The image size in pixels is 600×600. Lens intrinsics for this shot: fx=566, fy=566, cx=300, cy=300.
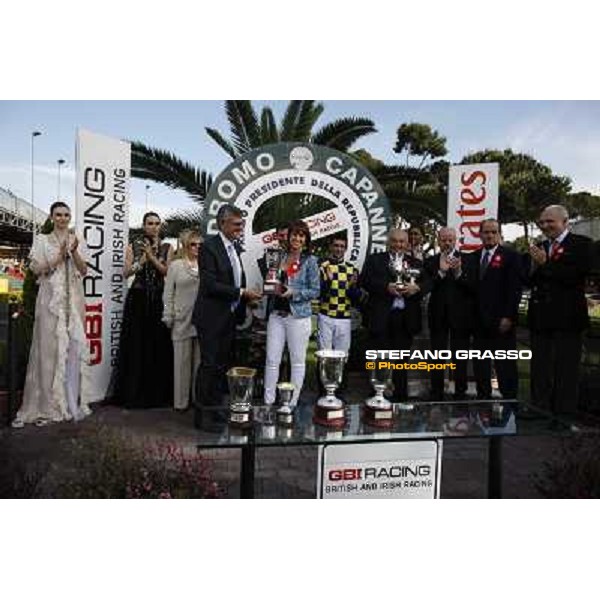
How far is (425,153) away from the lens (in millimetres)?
3098

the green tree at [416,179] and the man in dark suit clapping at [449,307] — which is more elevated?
the green tree at [416,179]

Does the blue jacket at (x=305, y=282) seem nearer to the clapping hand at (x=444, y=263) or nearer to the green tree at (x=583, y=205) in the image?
the clapping hand at (x=444, y=263)

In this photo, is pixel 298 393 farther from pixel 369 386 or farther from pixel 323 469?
pixel 323 469

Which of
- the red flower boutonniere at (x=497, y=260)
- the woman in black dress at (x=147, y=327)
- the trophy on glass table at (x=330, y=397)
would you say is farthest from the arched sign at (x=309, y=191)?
the trophy on glass table at (x=330, y=397)

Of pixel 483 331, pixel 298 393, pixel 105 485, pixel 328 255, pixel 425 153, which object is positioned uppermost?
pixel 425 153

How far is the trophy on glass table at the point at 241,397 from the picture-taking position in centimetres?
256

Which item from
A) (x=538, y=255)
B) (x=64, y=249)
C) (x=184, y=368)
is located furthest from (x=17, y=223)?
(x=538, y=255)

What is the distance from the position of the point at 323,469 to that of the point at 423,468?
0.47 metres

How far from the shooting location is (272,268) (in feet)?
11.3

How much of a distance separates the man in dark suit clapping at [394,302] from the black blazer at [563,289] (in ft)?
2.02

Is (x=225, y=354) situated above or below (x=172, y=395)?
above

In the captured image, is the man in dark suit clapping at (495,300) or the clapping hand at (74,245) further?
the clapping hand at (74,245)

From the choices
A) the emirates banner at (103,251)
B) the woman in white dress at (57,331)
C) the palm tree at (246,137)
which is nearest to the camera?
the palm tree at (246,137)
